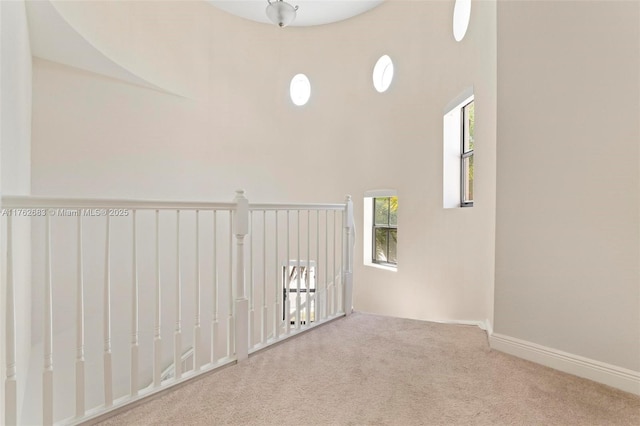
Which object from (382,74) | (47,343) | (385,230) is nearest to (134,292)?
(47,343)

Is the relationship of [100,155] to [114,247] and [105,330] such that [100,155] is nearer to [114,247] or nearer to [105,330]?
[114,247]

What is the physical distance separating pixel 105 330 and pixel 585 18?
9.43 feet

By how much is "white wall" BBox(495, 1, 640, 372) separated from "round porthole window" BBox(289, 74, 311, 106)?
3330 mm

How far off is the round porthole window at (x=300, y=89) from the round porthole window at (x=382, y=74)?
3.75 feet

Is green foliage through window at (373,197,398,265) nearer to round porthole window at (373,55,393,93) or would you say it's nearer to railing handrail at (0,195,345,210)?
round porthole window at (373,55,393,93)

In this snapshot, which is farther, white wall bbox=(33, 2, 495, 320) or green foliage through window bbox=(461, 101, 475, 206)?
green foliage through window bbox=(461, 101, 475, 206)

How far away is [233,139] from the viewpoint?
4891mm

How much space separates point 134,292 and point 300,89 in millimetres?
4369

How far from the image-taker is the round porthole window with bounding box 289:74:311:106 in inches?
199

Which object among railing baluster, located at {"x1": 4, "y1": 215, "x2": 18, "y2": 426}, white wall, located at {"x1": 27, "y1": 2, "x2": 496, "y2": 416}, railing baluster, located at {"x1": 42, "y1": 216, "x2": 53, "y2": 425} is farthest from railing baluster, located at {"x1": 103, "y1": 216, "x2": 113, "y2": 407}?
white wall, located at {"x1": 27, "y1": 2, "x2": 496, "y2": 416}

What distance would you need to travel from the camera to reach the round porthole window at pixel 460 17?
317cm

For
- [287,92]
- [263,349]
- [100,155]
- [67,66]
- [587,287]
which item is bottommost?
[263,349]

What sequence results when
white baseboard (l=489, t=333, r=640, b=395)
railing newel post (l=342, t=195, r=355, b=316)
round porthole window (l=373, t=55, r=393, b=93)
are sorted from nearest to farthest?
white baseboard (l=489, t=333, r=640, b=395) → railing newel post (l=342, t=195, r=355, b=316) → round porthole window (l=373, t=55, r=393, b=93)

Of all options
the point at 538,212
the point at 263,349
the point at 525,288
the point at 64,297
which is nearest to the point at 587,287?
the point at 525,288
